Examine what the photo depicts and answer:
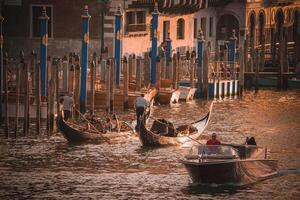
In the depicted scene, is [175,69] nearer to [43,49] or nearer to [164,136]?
[43,49]

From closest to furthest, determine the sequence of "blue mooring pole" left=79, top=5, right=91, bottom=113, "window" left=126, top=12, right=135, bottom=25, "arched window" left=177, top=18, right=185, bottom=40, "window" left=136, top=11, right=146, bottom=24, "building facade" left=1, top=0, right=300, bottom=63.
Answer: "blue mooring pole" left=79, top=5, right=91, bottom=113 → "building facade" left=1, top=0, right=300, bottom=63 → "window" left=126, top=12, right=135, bottom=25 → "window" left=136, top=11, right=146, bottom=24 → "arched window" left=177, top=18, right=185, bottom=40

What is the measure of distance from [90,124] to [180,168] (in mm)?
5771

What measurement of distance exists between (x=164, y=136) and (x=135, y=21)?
26727 mm

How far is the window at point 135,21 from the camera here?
217ft

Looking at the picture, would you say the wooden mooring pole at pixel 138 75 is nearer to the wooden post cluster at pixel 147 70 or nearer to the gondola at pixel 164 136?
the wooden post cluster at pixel 147 70

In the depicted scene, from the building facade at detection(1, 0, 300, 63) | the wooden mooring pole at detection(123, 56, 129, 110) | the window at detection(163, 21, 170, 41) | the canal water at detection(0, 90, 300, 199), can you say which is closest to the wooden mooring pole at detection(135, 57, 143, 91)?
the wooden mooring pole at detection(123, 56, 129, 110)

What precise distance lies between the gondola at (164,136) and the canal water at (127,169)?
0.30 meters

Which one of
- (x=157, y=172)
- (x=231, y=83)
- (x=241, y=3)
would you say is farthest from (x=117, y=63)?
(x=241, y=3)

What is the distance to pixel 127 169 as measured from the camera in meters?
37.7

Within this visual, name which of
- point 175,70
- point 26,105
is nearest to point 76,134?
point 26,105

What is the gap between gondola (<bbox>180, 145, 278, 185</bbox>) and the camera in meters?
34.1

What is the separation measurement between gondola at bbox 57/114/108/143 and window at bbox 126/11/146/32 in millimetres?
23709

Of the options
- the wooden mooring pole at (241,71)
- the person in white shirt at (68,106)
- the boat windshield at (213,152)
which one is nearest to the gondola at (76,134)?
the person in white shirt at (68,106)

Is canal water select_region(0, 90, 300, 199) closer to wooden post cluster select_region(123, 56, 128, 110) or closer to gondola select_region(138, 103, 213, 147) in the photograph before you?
gondola select_region(138, 103, 213, 147)
